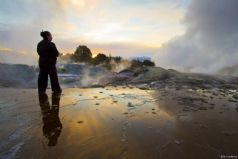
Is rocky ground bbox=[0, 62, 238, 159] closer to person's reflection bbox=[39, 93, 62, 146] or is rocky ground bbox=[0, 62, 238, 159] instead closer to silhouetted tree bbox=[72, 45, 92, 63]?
person's reflection bbox=[39, 93, 62, 146]

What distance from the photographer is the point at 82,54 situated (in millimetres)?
29484

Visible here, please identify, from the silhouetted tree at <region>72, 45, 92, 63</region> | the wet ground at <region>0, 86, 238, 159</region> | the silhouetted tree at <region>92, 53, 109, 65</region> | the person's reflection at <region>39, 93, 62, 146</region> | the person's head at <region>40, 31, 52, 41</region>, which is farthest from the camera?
the silhouetted tree at <region>72, 45, 92, 63</region>

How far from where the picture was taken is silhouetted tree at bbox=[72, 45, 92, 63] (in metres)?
28.8

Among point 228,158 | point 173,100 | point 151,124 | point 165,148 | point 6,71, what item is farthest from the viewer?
point 6,71

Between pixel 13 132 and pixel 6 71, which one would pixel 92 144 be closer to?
pixel 13 132

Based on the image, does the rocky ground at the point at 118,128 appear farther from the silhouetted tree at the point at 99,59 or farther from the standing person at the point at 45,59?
the silhouetted tree at the point at 99,59

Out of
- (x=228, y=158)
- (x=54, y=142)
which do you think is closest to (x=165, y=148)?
(x=228, y=158)

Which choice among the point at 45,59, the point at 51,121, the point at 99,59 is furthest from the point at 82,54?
the point at 51,121

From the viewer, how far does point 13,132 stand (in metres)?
3.85

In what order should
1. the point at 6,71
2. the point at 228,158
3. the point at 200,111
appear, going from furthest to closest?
1. the point at 6,71
2. the point at 200,111
3. the point at 228,158

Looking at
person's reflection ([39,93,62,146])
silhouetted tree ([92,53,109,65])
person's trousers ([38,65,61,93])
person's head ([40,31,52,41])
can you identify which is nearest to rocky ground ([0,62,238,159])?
person's reflection ([39,93,62,146])

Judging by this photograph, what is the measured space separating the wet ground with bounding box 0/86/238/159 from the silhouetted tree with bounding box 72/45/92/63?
73.5ft

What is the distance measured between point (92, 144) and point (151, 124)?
1294 millimetres

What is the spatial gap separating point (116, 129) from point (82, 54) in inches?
1015
